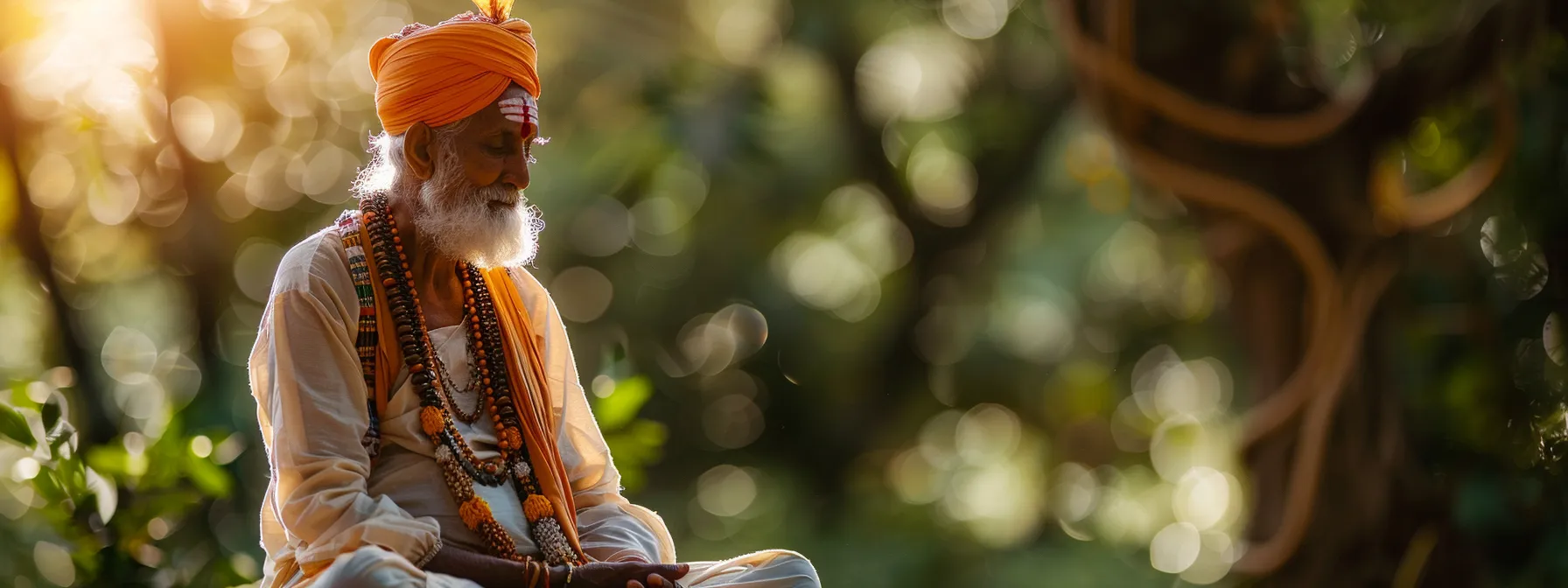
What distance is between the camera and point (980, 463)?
38.7 feet

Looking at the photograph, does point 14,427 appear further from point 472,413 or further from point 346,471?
point 346,471

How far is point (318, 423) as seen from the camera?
8.48 ft

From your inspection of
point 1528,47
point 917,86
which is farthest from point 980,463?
point 1528,47

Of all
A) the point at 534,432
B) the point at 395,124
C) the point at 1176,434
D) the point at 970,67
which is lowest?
the point at 534,432

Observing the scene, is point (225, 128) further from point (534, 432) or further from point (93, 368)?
point (534, 432)

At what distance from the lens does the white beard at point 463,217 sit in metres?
2.80

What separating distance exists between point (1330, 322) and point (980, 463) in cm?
641

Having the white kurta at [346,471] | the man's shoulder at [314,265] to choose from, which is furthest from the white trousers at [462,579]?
the man's shoulder at [314,265]

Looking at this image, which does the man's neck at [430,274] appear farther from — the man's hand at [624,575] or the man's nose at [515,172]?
the man's hand at [624,575]

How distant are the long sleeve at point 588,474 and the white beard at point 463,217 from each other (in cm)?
29

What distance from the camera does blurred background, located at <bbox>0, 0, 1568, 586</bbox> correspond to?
5359mm

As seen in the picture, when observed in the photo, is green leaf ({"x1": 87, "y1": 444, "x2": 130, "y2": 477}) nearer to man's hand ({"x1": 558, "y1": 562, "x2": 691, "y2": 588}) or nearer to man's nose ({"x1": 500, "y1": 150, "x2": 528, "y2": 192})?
man's nose ({"x1": 500, "y1": 150, "x2": 528, "y2": 192})

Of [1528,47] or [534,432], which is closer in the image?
[534,432]

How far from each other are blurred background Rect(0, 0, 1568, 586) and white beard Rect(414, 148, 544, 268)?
1536 millimetres
